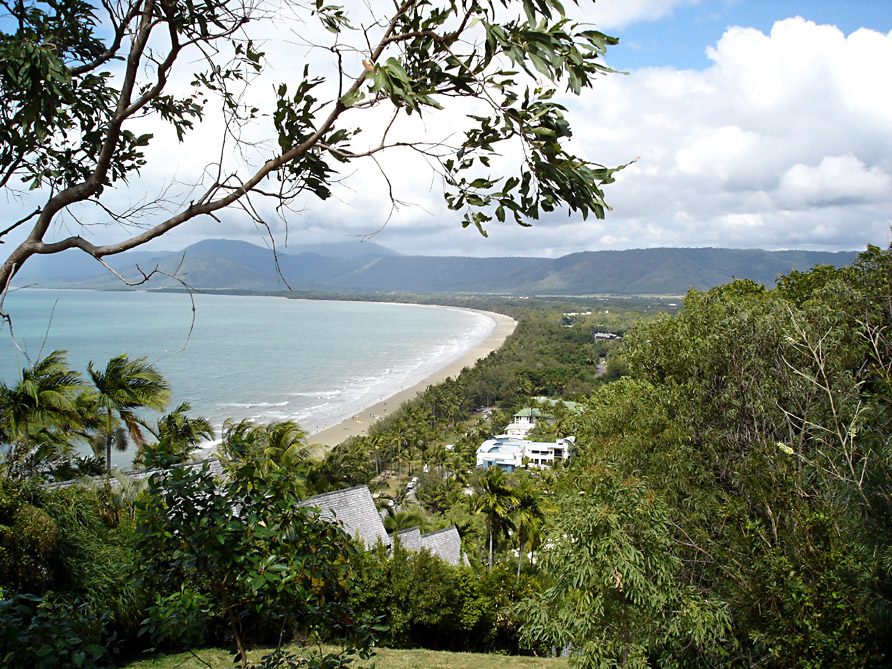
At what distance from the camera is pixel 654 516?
23.6 ft

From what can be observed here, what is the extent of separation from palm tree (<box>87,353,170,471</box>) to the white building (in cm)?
2345

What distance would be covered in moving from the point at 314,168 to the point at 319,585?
76.6 inches

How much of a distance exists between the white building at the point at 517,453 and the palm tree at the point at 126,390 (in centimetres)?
2345

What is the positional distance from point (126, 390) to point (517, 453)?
2706 cm

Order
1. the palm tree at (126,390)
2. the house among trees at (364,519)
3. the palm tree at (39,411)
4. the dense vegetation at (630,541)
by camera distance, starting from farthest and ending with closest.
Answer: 1. the palm tree at (126,390)
2. the house among trees at (364,519)
3. the palm tree at (39,411)
4. the dense vegetation at (630,541)

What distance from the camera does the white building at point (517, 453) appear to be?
35188 mm

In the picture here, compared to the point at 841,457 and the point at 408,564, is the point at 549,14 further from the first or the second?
the point at 408,564

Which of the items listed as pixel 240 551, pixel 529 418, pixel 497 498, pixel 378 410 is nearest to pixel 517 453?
pixel 378 410

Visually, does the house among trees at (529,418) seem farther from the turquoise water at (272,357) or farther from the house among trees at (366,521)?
the house among trees at (366,521)

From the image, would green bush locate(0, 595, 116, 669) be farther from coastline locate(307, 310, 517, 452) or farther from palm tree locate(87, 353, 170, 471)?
coastline locate(307, 310, 517, 452)

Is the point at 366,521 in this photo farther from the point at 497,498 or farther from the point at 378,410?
the point at 378,410

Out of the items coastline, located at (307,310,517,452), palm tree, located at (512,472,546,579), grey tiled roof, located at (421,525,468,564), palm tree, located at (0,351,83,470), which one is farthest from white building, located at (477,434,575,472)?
palm tree, located at (0,351,83,470)

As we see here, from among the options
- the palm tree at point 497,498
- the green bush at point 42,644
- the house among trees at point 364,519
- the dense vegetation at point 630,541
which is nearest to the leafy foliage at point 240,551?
the dense vegetation at point 630,541

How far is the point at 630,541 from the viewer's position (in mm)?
6883
